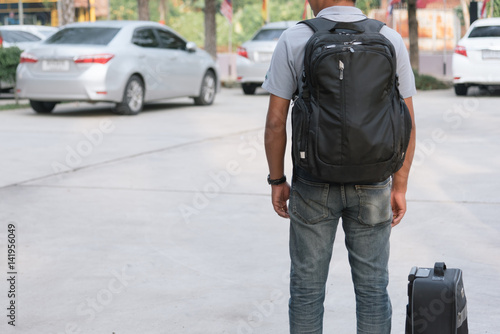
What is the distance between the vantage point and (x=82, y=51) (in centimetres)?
1310

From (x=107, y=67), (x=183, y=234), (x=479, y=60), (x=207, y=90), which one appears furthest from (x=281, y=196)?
(x=479, y=60)

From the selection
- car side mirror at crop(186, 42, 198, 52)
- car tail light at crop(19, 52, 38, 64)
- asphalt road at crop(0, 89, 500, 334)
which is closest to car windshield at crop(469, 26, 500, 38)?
car side mirror at crop(186, 42, 198, 52)

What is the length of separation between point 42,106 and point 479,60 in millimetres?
8395

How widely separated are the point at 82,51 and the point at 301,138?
10.9 metres

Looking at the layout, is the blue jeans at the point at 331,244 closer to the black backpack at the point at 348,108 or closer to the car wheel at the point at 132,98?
the black backpack at the point at 348,108

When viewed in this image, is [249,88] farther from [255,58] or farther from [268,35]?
[268,35]

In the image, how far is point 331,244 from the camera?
2.86 metres

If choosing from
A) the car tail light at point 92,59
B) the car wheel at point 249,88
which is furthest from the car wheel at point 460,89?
the car tail light at point 92,59

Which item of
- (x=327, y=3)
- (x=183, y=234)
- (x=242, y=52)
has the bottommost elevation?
(x=183, y=234)

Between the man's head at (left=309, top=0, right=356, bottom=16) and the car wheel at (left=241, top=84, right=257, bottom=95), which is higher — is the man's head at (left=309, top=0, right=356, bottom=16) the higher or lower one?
the higher one

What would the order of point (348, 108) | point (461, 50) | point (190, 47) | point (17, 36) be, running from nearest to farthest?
point (348, 108) → point (190, 47) → point (461, 50) → point (17, 36)

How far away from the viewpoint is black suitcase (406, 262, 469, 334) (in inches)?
109

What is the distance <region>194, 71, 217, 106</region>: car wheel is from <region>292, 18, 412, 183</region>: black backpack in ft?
43.3

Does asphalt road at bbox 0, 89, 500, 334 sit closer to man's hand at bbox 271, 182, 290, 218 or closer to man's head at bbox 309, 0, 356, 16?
man's hand at bbox 271, 182, 290, 218
